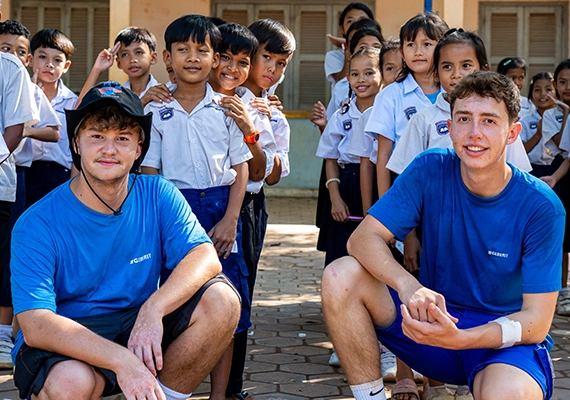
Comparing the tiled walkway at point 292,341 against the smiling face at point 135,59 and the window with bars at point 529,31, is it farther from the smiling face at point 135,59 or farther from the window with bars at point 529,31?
the window with bars at point 529,31

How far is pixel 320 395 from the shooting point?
4.03 meters

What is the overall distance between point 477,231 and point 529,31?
378 inches

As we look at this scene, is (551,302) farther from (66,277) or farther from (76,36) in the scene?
(76,36)

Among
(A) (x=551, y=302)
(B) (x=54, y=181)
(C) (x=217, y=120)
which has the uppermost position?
(C) (x=217, y=120)

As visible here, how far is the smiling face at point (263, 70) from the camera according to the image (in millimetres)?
4352

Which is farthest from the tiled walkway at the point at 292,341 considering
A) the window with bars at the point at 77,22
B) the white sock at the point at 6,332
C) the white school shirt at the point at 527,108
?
the window with bars at the point at 77,22

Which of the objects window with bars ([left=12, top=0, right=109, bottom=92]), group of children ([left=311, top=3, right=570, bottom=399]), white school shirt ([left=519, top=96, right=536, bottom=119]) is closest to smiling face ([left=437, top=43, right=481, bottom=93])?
group of children ([left=311, top=3, right=570, bottom=399])

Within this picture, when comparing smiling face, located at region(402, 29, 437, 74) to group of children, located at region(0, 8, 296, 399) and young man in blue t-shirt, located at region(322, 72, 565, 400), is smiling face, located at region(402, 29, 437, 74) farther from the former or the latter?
young man in blue t-shirt, located at region(322, 72, 565, 400)

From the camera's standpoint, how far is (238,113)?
3.89 m

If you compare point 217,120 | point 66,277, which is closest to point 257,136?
point 217,120

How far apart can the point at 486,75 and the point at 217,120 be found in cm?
129

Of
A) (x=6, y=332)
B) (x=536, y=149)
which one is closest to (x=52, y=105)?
(x=6, y=332)

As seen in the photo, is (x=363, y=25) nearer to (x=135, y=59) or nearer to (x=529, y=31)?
(x=135, y=59)

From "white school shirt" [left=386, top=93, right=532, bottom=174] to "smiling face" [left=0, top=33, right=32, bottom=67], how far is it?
253 cm
